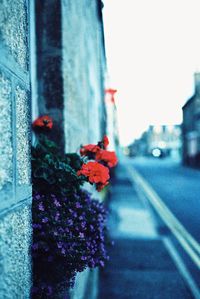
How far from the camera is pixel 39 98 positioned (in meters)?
2.92

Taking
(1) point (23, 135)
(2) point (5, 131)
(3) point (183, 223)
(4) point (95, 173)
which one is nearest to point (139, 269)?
(4) point (95, 173)

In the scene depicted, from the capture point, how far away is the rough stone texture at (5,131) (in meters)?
1.03

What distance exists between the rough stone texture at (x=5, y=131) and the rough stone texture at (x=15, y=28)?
159mm

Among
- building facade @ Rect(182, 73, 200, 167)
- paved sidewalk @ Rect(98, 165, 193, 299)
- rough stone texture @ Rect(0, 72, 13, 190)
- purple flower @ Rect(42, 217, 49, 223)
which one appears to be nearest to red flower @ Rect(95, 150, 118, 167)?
purple flower @ Rect(42, 217, 49, 223)

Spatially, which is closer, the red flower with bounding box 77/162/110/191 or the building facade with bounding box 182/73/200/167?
the red flower with bounding box 77/162/110/191

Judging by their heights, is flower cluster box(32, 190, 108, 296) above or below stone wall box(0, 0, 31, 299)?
below

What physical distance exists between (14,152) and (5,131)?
11 cm

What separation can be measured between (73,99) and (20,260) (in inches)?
91.9

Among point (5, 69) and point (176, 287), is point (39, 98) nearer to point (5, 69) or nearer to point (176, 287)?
point (5, 69)

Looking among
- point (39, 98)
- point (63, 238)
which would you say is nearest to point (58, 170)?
point (63, 238)

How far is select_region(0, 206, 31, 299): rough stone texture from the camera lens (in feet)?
3.34

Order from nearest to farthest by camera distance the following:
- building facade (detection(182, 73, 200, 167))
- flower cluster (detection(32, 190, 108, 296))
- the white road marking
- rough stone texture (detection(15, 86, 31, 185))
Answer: rough stone texture (detection(15, 86, 31, 185)), flower cluster (detection(32, 190, 108, 296)), the white road marking, building facade (detection(182, 73, 200, 167))

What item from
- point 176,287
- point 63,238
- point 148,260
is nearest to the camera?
point 63,238

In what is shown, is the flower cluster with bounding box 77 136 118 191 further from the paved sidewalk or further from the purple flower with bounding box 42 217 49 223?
the paved sidewalk
